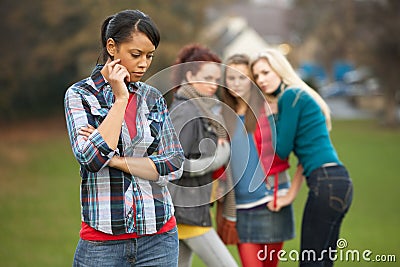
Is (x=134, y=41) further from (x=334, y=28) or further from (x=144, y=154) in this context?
(x=334, y=28)

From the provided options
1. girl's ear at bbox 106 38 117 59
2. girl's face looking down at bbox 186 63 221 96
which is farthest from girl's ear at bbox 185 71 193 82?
girl's ear at bbox 106 38 117 59

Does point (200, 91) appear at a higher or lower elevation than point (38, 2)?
lower

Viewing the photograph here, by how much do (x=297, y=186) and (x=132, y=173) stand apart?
6.54ft

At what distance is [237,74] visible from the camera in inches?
176

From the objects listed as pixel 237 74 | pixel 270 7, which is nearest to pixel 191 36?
pixel 237 74

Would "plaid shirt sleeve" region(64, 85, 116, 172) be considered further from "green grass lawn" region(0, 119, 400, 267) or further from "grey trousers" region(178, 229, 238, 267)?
"green grass lawn" region(0, 119, 400, 267)

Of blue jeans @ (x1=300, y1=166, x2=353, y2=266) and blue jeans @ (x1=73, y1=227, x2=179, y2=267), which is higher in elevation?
blue jeans @ (x1=300, y1=166, x2=353, y2=266)

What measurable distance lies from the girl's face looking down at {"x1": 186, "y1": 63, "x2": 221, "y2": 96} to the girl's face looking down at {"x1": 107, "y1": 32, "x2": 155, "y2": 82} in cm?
150

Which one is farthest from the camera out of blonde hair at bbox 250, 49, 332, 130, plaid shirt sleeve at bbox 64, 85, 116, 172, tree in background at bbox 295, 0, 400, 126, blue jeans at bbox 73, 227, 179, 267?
tree in background at bbox 295, 0, 400, 126

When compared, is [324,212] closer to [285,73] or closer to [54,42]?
[285,73]

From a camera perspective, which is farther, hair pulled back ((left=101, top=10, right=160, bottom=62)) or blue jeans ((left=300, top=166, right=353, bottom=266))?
blue jeans ((left=300, top=166, right=353, bottom=266))

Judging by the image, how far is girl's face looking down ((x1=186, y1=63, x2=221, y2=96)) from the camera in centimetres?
423

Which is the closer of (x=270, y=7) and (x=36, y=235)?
(x=36, y=235)

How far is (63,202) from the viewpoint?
11.8 m
